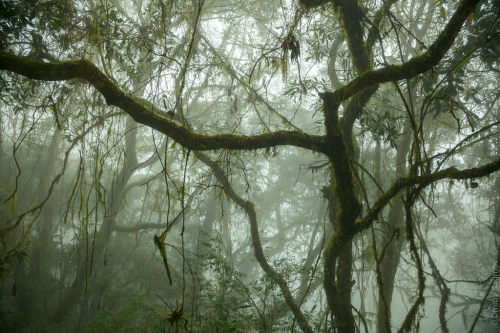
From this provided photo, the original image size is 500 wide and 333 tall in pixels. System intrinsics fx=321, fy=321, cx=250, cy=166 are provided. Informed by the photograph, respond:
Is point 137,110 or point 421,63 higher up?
point 421,63

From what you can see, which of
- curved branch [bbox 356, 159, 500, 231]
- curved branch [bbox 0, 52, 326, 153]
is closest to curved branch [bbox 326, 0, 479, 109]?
curved branch [bbox 0, 52, 326, 153]

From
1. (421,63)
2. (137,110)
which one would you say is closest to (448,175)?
(421,63)

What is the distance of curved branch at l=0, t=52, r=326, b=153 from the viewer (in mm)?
1538

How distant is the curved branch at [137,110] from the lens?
154cm

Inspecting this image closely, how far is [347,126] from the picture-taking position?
3.17 m

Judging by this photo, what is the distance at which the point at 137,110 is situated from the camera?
181 cm

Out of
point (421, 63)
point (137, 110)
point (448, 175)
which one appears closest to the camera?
point (421, 63)

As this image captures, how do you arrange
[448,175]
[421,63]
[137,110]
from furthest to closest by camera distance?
[448,175], [137,110], [421,63]

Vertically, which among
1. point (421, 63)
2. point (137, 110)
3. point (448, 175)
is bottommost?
point (448, 175)

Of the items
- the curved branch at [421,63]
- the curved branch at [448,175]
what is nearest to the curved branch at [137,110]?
the curved branch at [421,63]

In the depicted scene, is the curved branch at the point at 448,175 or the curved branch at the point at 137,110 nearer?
the curved branch at the point at 137,110

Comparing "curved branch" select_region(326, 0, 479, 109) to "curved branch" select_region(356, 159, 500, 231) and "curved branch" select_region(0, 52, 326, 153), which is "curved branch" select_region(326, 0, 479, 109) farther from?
"curved branch" select_region(356, 159, 500, 231)

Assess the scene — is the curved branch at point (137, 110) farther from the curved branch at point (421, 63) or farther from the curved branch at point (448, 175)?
the curved branch at point (448, 175)

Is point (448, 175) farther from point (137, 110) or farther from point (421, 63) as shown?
point (137, 110)
